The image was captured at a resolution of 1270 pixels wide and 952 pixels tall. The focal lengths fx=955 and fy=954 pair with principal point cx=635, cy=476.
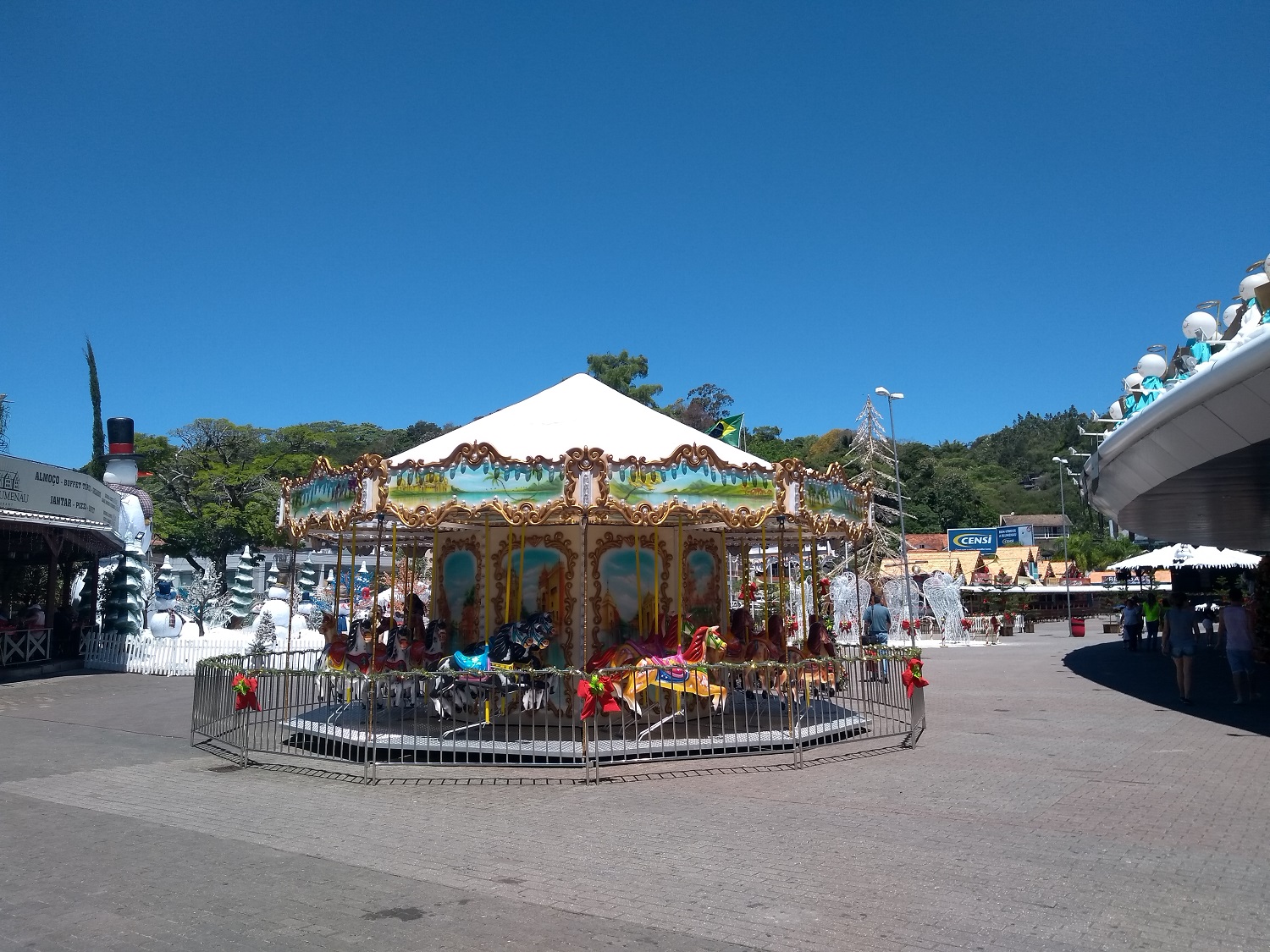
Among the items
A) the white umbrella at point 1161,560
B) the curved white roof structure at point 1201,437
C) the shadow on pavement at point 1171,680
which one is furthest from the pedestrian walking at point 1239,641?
the white umbrella at point 1161,560

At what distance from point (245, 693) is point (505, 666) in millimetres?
2991

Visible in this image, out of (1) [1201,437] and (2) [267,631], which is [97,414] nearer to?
(2) [267,631]

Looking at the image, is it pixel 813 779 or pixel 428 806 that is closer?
pixel 428 806

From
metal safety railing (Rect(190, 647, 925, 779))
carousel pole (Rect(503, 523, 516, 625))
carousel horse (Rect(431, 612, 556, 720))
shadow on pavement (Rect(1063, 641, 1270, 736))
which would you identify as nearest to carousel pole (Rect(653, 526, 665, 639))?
metal safety railing (Rect(190, 647, 925, 779))

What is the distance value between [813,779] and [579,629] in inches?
163

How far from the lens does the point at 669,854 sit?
689 cm

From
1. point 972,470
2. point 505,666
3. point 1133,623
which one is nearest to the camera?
point 505,666

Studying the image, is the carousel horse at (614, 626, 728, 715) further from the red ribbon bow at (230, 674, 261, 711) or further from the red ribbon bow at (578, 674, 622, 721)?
the red ribbon bow at (230, 674, 261, 711)

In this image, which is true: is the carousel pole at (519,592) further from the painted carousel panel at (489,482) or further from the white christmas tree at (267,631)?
the white christmas tree at (267,631)

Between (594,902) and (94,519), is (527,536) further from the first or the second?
(94,519)

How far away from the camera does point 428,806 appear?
28.5 feet

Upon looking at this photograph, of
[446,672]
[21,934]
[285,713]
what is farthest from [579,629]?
[21,934]

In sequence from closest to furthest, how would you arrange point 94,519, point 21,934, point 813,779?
point 21,934 → point 813,779 → point 94,519

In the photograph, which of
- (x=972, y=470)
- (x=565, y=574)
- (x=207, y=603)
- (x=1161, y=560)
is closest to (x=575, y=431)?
(x=565, y=574)
